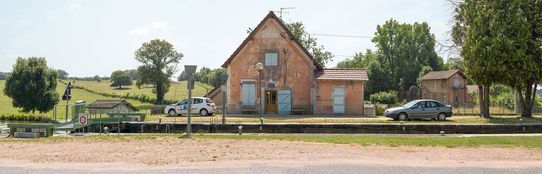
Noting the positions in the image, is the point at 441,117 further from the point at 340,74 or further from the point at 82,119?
the point at 82,119

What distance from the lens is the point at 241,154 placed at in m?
14.3

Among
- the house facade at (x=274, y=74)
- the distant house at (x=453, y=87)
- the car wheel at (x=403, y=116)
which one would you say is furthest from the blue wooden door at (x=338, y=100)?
the distant house at (x=453, y=87)

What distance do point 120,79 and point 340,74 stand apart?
69.3m

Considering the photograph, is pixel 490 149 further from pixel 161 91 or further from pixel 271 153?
pixel 161 91

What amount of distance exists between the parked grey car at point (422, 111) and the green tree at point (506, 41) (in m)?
3.50

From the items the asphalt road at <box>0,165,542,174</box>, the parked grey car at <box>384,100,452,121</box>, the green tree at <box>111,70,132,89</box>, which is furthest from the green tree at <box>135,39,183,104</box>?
the asphalt road at <box>0,165,542,174</box>

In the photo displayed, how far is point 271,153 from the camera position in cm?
1450

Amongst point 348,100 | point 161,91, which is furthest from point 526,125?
point 161,91

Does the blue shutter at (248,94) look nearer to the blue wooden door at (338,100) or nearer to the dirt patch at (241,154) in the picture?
the blue wooden door at (338,100)

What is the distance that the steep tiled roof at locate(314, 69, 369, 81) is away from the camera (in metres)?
37.3

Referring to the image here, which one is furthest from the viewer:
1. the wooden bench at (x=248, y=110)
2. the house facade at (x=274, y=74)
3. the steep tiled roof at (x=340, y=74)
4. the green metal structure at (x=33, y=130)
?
the house facade at (x=274, y=74)

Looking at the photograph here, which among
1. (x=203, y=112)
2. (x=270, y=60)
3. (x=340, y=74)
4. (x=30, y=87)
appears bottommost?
(x=203, y=112)

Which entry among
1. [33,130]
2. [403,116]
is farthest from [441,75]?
[33,130]

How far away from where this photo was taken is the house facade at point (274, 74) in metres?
38.1
